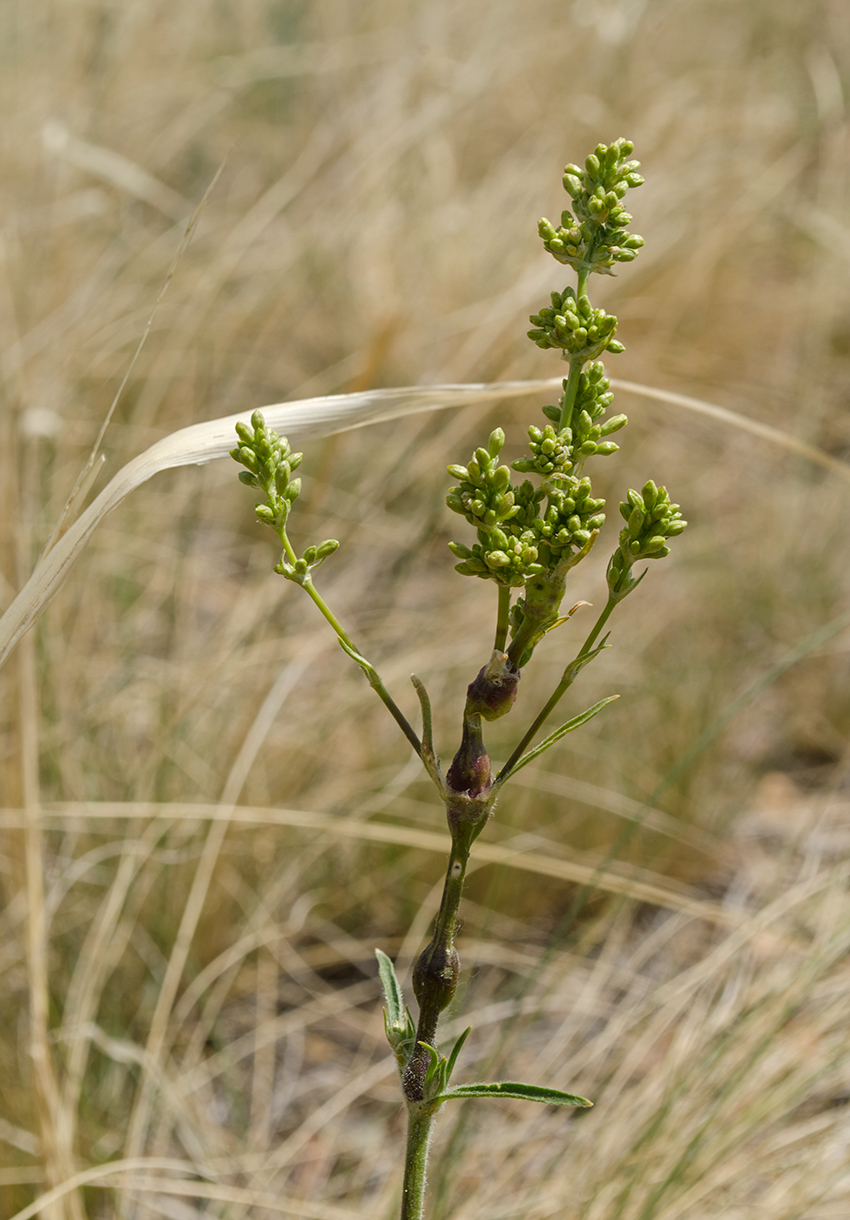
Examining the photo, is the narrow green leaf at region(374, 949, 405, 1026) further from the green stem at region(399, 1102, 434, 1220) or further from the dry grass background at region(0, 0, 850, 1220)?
the dry grass background at region(0, 0, 850, 1220)

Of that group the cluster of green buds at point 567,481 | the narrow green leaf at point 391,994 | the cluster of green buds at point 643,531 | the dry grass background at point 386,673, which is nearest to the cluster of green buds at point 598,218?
the cluster of green buds at point 567,481

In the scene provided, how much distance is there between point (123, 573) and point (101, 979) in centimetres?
121

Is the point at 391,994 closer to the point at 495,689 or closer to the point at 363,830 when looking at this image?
the point at 495,689

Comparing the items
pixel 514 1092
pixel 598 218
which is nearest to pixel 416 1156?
pixel 514 1092

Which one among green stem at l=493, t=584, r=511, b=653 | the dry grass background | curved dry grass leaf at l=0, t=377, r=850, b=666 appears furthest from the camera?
the dry grass background

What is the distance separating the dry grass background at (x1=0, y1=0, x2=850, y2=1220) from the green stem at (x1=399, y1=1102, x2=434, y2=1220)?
0.63 m

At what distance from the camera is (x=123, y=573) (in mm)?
2758

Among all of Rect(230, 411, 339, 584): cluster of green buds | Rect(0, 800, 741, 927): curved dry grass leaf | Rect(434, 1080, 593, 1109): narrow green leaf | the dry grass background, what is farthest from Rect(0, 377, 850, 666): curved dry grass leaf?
Rect(0, 800, 741, 927): curved dry grass leaf

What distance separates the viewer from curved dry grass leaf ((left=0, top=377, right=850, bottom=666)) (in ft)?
2.58

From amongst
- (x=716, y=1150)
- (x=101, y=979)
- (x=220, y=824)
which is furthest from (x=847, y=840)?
(x=101, y=979)

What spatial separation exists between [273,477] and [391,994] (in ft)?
1.42

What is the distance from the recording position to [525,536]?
2.22 ft

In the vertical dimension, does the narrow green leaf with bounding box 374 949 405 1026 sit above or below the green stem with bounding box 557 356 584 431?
below

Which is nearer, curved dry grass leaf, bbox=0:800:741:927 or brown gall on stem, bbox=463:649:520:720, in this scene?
brown gall on stem, bbox=463:649:520:720
